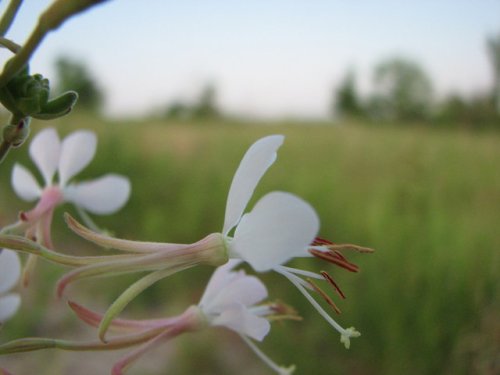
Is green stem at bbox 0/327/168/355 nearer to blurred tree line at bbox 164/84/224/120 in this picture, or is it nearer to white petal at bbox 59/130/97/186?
white petal at bbox 59/130/97/186

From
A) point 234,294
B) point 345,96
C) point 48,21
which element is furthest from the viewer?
point 345,96

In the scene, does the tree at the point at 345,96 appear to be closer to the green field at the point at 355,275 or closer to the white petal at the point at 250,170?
the green field at the point at 355,275

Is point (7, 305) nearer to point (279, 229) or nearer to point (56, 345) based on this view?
point (56, 345)

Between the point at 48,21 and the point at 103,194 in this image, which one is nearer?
the point at 48,21

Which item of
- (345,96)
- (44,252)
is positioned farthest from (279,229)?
(345,96)

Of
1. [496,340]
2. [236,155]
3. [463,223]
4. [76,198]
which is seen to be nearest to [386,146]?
[236,155]

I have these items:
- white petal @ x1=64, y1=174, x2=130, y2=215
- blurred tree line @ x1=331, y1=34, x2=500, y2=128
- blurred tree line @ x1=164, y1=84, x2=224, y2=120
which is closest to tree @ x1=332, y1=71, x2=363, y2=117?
blurred tree line @ x1=331, y1=34, x2=500, y2=128
